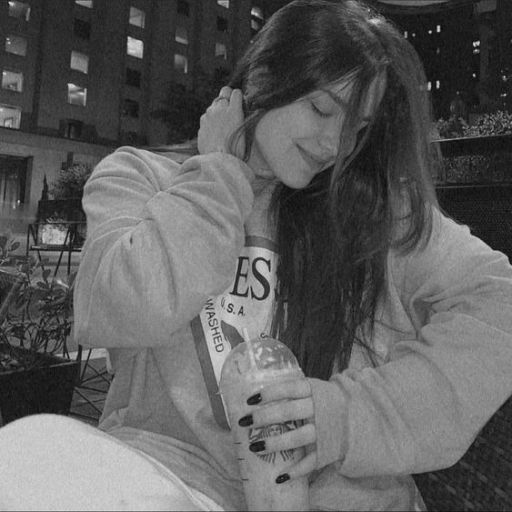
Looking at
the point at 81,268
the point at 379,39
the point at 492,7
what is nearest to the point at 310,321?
the point at 81,268

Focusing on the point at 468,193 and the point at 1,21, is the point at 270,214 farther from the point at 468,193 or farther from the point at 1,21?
the point at 1,21

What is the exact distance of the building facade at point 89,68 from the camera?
19.1 metres

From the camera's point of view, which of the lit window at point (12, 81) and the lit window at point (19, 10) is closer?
the lit window at point (19, 10)

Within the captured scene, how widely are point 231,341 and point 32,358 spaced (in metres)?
1.75

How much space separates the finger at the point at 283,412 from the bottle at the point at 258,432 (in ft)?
0.04

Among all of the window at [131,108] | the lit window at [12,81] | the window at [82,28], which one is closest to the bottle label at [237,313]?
the lit window at [12,81]

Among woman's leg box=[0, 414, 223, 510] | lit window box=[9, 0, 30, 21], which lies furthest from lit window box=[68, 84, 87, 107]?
woman's leg box=[0, 414, 223, 510]

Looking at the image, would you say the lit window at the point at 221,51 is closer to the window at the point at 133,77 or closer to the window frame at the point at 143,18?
the window frame at the point at 143,18

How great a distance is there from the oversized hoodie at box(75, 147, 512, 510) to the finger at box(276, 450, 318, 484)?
1 centimetres

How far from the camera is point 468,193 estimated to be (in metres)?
2.03

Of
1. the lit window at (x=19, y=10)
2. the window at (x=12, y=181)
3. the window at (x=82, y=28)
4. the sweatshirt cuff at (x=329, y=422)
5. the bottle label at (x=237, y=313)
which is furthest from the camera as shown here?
the window at (x=82, y=28)

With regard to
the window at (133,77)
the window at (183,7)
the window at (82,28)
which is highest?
the window at (183,7)

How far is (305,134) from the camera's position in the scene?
89 centimetres

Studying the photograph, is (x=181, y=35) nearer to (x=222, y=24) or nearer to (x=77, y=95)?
(x=222, y=24)
